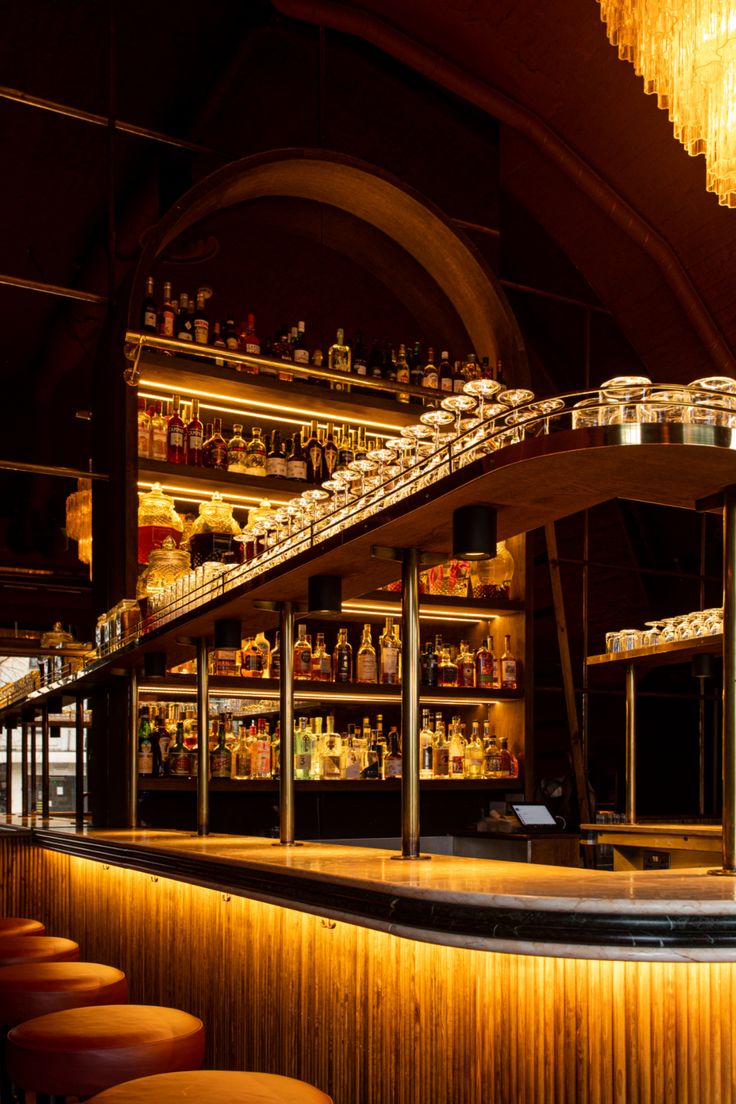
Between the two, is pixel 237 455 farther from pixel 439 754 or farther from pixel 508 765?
pixel 508 765

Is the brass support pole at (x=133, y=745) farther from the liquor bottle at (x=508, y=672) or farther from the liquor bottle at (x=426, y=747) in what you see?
the liquor bottle at (x=508, y=672)

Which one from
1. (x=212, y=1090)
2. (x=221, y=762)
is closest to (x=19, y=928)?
(x=221, y=762)

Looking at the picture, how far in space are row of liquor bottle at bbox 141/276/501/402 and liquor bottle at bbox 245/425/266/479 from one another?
0.35 metres

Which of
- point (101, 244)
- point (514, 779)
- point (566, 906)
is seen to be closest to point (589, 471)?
point (566, 906)

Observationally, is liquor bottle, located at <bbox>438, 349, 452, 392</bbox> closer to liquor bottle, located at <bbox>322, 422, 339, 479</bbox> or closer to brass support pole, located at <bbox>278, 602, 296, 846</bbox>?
liquor bottle, located at <bbox>322, 422, 339, 479</bbox>

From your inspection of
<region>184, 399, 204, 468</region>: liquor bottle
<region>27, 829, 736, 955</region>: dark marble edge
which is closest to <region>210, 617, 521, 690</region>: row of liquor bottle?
<region>184, 399, 204, 468</region>: liquor bottle

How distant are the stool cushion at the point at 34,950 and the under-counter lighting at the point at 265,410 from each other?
115 inches

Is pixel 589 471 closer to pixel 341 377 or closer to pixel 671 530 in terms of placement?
pixel 341 377

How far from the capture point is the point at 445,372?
259 inches

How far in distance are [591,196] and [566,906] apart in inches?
275

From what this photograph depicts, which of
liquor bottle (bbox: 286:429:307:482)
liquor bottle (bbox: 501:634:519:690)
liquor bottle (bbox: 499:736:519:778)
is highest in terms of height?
liquor bottle (bbox: 286:429:307:482)

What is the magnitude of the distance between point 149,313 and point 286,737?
266cm

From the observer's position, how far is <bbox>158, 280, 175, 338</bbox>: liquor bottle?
5.60 metres

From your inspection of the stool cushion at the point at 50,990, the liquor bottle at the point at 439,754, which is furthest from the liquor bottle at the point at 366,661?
the stool cushion at the point at 50,990
